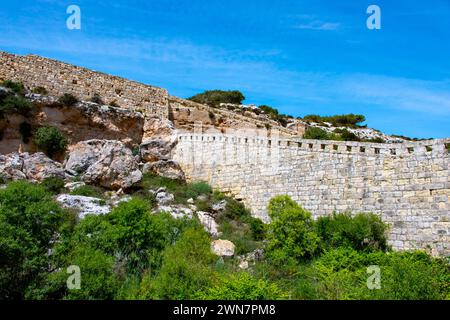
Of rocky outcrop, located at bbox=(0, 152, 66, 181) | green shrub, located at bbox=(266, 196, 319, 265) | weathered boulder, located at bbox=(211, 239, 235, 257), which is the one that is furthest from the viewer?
rocky outcrop, located at bbox=(0, 152, 66, 181)

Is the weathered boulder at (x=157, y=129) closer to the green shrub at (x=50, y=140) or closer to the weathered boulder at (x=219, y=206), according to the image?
the green shrub at (x=50, y=140)

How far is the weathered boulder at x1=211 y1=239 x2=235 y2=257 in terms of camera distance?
15875 mm

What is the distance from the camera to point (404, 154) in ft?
49.3

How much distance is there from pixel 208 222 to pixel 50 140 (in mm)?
9656

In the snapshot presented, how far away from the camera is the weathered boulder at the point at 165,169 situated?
22219mm

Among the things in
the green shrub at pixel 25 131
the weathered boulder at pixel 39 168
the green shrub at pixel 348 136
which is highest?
the green shrub at pixel 348 136

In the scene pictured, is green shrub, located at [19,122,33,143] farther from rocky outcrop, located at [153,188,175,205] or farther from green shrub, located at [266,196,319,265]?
green shrub, located at [266,196,319,265]

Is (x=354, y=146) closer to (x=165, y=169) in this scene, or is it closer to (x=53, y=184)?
(x=165, y=169)

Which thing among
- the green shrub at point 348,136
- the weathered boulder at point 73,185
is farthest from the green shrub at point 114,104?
the green shrub at point 348,136

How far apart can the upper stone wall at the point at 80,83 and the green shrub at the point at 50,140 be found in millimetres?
2978

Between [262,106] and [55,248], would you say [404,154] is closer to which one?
[55,248]

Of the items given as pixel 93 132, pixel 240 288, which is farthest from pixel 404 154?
pixel 93 132

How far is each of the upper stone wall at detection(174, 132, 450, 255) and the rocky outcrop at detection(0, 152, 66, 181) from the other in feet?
22.8

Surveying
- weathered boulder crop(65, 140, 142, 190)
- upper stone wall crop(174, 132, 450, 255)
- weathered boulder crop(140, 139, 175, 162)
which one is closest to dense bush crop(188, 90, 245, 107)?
weathered boulder crop(140, 139, 175, 162)
